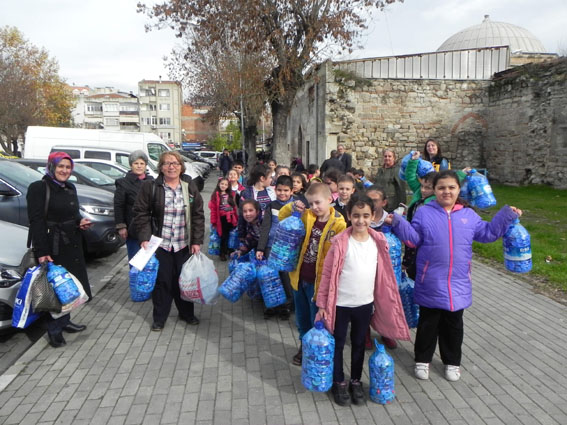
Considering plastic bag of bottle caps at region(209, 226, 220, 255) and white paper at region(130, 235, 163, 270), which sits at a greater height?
white paper at region(130, 235, 163, 270)

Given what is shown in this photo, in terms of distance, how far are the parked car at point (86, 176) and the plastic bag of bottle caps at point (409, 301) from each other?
7.39 meters

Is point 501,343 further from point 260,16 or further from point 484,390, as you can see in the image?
point 260,16

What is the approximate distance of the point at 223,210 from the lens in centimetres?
711

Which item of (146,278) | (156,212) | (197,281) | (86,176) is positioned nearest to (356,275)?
(197,281)

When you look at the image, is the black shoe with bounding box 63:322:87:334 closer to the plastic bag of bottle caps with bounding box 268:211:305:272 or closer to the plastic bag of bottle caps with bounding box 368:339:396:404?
the plastic bag of bottle caps with bounding box 268:211:305:272

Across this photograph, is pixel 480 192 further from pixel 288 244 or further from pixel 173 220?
pixel 173 220

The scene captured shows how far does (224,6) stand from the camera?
53.4 ft

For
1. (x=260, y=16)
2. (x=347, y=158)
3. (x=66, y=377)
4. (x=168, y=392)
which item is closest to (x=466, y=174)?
(x=168, y=392)

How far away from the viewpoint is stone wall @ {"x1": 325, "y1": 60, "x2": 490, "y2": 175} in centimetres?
1753

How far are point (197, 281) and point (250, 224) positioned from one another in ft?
3.91

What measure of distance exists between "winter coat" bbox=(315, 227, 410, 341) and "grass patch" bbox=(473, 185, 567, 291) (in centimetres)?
389

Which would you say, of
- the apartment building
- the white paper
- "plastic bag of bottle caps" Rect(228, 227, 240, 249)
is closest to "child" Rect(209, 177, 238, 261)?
"plastic bag of bottle caps" Rect(228, 227, 240, 249)

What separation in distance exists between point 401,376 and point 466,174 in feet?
6.66

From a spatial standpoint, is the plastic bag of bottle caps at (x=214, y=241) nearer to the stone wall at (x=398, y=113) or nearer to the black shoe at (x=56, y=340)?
the black shoe at (x=56, y=340)
